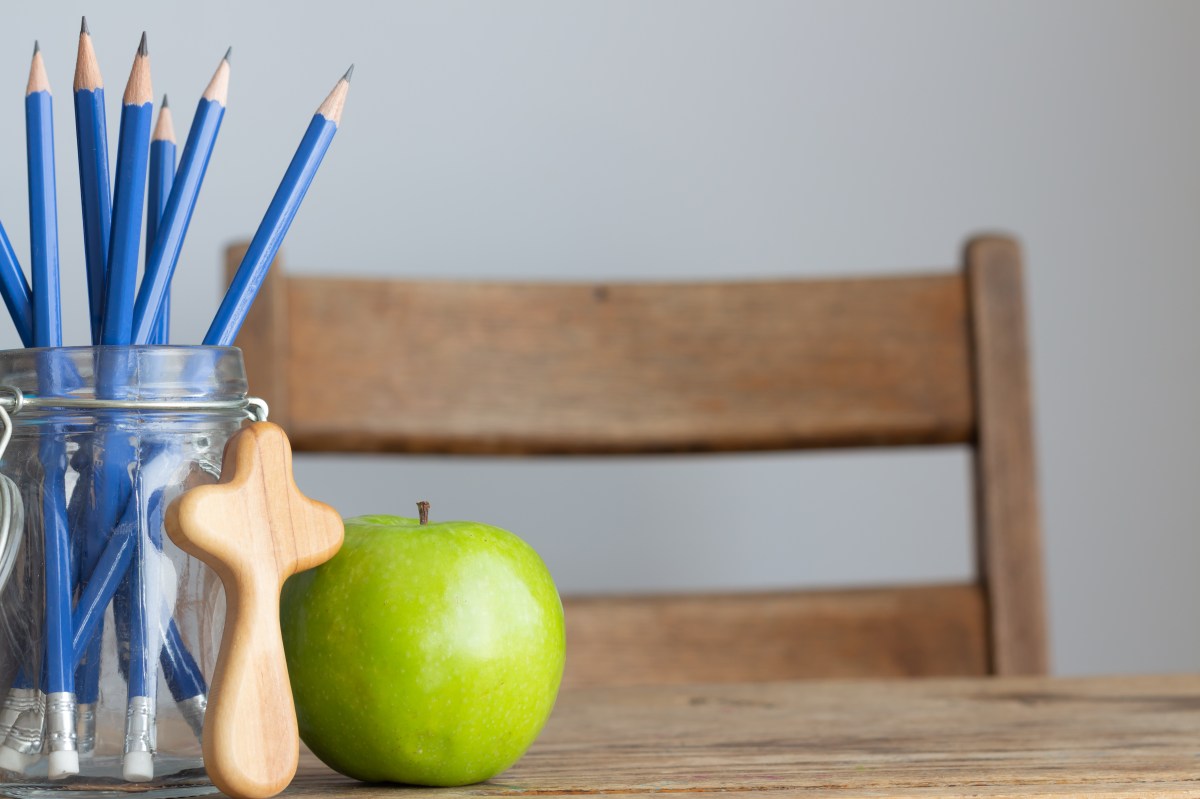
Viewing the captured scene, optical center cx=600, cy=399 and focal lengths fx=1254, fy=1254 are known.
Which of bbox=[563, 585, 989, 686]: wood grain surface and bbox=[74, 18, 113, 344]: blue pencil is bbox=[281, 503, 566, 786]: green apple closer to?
bbox=[74, 18, 113, 344]: blue pencil

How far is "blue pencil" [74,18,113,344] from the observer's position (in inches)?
12.1

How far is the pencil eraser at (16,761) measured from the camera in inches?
11.1

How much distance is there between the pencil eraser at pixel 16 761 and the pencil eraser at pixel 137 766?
24 mm

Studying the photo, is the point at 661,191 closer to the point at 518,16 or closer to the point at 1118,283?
the point at 518,16

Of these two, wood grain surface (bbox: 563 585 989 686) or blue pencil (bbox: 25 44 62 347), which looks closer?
blue pencil (bbox: 25 44 62 347)

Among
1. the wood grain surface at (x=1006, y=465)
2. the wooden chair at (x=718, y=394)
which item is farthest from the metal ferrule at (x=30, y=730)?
the wood grain surface at (x=1006, y=465)

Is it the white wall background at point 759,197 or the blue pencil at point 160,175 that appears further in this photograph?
the white wall background at point 759,197

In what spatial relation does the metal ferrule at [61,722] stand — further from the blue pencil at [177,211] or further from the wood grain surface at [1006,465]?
the wood grain surface at [1006,465]

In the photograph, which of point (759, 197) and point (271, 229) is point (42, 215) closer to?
point (271, 229)

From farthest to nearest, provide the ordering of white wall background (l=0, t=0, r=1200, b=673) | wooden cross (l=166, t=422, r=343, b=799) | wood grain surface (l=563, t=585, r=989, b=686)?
white wall background (l=0, t=0, r=1200, b=673) < wood grain surface (l=563, t=585, r=989, b=686) < wooden cross (l=166, t=422, r=343, b=799)

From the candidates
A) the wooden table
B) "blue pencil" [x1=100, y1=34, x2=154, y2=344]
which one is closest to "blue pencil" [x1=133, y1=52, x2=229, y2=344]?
"blue pencil" [x1=100, y1=34, x2=154, y2=344]

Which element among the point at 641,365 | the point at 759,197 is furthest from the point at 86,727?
the point at 759,197

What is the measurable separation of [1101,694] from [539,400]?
417mm

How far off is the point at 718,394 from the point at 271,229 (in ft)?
1.85
